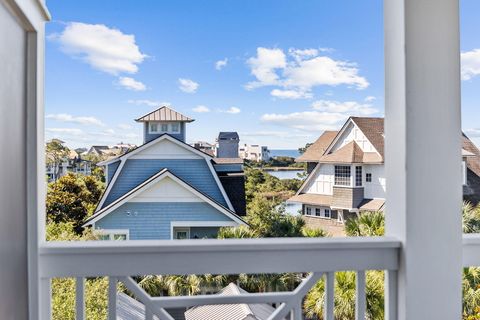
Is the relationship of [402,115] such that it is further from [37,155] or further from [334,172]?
[37,155]

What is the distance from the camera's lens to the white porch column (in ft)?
3.86

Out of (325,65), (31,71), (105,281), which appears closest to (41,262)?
(105,281)

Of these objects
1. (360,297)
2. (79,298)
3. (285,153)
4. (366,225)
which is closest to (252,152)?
(285,153)

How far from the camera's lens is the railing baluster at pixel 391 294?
1.23m

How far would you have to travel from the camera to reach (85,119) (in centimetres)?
135

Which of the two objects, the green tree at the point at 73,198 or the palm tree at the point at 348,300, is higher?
the green tree at the point at 73,198

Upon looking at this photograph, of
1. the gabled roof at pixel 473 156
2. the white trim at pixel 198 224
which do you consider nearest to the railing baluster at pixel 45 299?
the white trim at pixel 198 224

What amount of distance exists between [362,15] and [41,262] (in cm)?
130

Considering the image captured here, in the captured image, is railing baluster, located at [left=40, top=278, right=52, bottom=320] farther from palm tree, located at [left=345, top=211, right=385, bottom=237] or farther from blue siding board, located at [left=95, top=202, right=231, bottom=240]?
palm tree, located at [left=345, top=211, right=385, bottom=237]

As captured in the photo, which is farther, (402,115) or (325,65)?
(325,65)

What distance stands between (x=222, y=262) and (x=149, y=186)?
1.19 feet

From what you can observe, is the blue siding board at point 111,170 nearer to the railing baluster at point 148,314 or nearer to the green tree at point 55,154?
the green tree at point 55,154

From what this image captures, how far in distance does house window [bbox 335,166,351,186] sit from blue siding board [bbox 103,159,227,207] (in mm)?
398

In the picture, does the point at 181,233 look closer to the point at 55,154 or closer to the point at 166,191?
the point at 166,191
